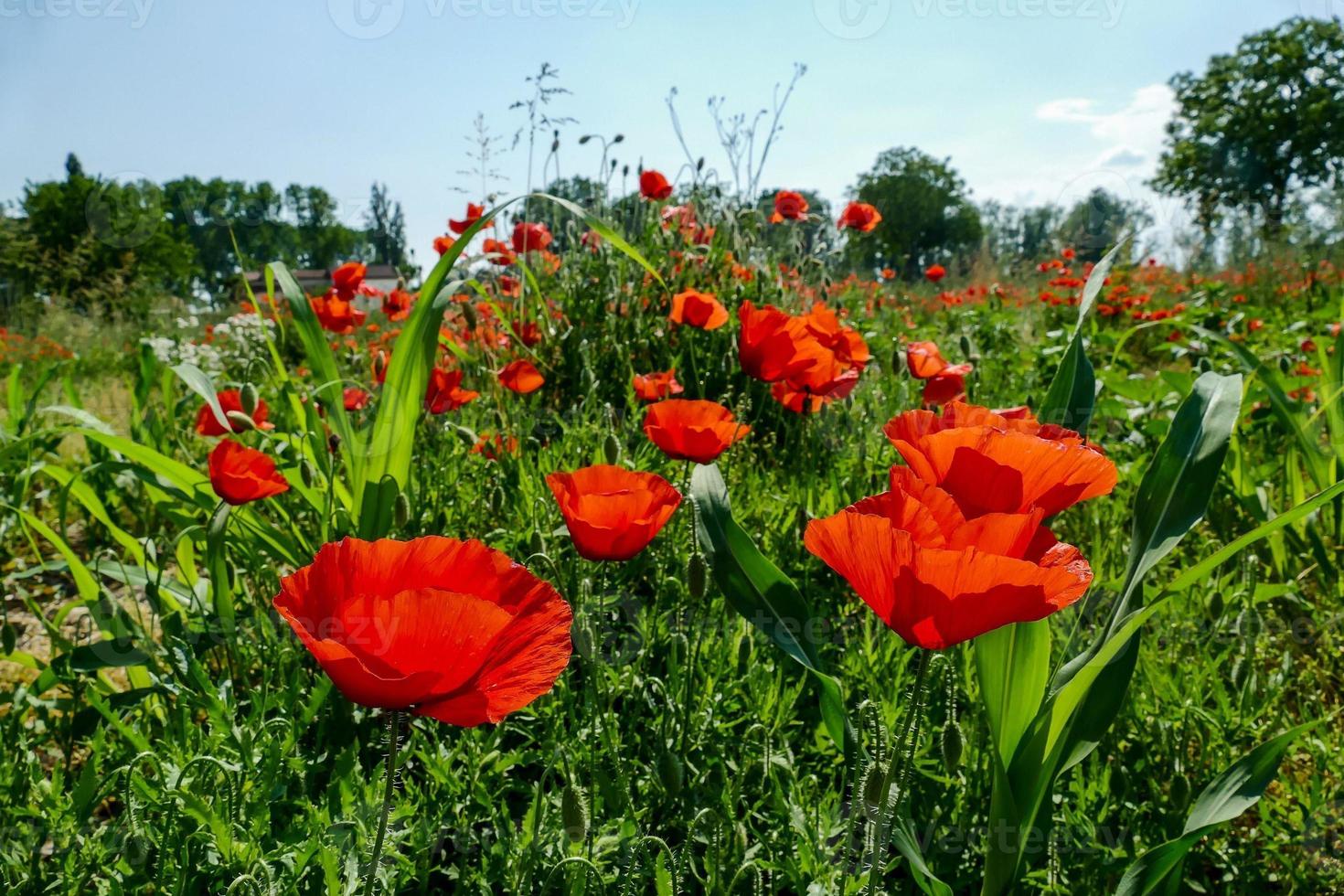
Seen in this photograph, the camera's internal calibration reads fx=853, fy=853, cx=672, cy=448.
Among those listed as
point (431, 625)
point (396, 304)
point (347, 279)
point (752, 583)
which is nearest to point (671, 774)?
point (752, 583)

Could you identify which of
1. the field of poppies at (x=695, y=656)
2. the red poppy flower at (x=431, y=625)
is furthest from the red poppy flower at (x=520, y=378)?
the red poppy flower at (x=431, y=625)

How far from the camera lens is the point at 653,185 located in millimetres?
3314

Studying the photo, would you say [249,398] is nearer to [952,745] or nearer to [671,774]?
[671,774]

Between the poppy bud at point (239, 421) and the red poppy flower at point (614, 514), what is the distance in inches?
38.7

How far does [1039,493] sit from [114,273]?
14418 millimetres

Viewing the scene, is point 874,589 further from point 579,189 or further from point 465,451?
point 579,189

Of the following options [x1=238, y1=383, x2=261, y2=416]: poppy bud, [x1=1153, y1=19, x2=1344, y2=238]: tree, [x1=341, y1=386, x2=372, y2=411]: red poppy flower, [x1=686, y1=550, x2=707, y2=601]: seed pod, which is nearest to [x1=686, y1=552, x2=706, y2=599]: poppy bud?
[x1=686, y1=550, x2=707, y2=601]: seed pod

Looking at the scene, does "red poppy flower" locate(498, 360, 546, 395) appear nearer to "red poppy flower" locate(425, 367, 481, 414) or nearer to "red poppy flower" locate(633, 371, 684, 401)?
"red poppy flower" locate(425, 367, 481, 414)

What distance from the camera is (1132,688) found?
1526 millimetres

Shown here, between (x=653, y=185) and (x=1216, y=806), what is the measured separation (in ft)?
9.20

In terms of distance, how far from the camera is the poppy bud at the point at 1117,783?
4.61 ft

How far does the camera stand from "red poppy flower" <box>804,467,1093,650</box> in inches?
26.9

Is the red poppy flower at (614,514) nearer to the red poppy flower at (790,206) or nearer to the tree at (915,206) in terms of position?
the red poppy flower at (790,206)

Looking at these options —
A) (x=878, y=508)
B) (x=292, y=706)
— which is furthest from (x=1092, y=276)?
(x=292, y=706)
